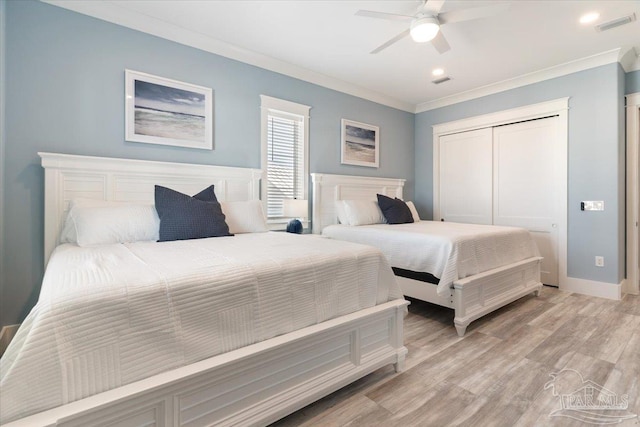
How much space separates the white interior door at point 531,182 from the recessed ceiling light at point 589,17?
1.22m

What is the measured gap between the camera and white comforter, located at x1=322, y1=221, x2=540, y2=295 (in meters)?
2.45

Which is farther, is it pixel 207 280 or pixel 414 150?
pixel 414 150

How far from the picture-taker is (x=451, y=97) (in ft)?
15.2

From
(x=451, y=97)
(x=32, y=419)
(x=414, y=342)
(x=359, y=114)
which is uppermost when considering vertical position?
(x=451, y=97)

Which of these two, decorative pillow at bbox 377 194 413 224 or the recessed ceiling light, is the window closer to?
decorative pillow at bbox 377 194 413 224

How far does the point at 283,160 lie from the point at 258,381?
2707 mm

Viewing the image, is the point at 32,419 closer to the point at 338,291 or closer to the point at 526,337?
the point at 338,291

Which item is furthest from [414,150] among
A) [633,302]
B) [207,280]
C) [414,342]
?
[207,280]

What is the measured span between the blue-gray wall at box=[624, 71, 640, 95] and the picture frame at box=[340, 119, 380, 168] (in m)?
2.87

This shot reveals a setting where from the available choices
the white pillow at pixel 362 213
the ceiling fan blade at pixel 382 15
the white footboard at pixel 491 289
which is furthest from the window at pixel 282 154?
the white footboard at pixel 491 289

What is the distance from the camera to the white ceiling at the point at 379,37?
2.50 m

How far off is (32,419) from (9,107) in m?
2.37

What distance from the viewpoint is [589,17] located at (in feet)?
8.66

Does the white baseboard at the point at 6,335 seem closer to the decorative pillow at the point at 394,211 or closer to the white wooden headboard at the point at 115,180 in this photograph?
the white wooden headboard at the point at 115,180
